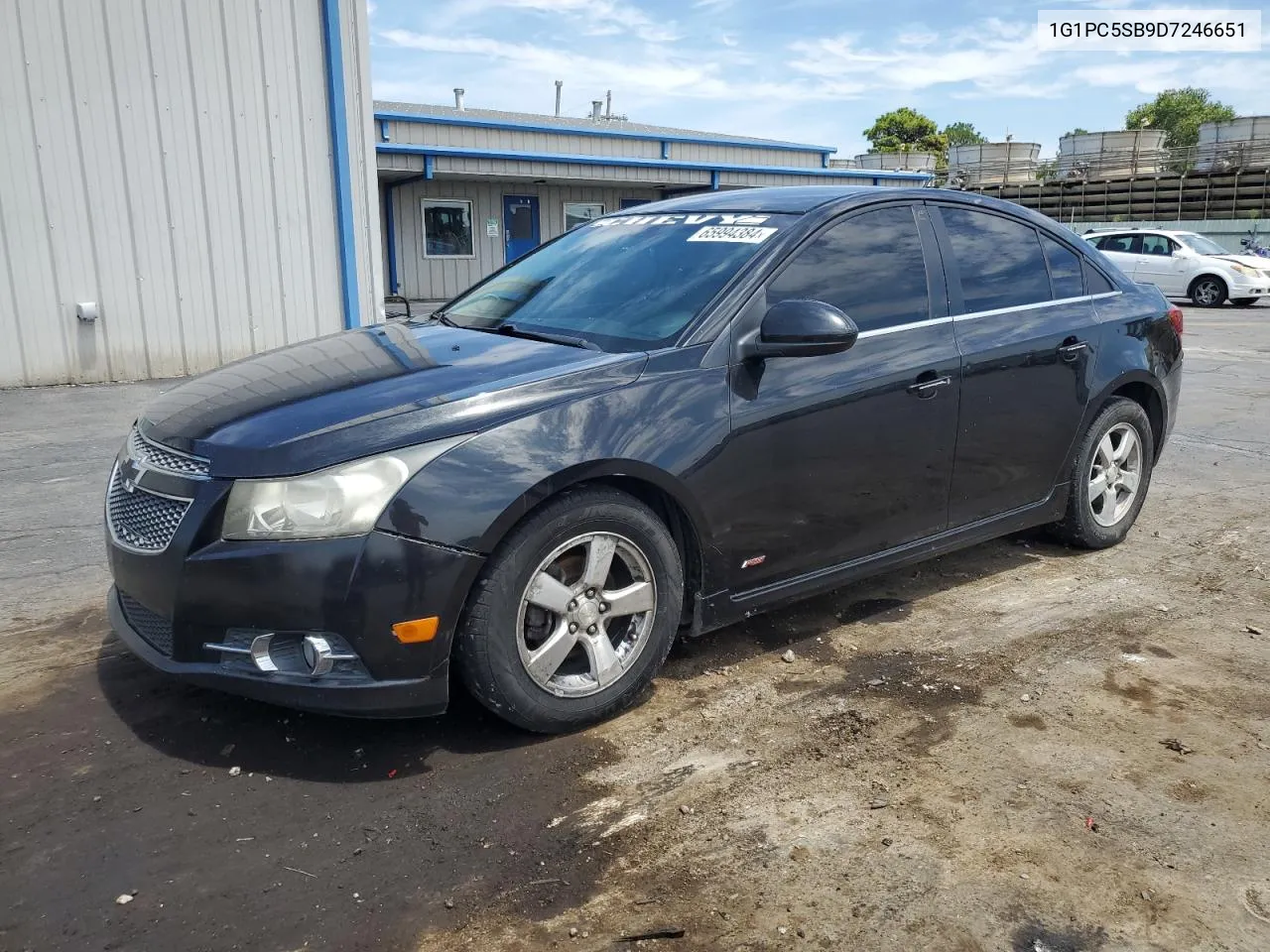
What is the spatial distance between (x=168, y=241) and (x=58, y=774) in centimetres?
919

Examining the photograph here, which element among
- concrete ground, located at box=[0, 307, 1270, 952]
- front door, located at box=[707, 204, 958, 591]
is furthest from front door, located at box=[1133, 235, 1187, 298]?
front door, located at box=[707, 204, 958, 591]

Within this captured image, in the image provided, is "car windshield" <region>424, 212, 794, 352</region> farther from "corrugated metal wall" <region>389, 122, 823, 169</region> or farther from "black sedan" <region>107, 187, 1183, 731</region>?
"corrugated metal wall" <region>389, 122, 823, 169</region>

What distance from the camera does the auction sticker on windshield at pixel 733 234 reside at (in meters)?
3.86

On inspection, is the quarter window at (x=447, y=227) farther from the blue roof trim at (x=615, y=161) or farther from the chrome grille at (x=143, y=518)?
the chrome grille at (x=143, y=518)

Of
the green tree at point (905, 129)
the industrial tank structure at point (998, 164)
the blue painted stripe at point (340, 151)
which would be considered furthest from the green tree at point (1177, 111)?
the blue painted stripe at point (340, 151)

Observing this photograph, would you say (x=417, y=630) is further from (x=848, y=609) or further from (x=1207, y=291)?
(x=1207, y=291)

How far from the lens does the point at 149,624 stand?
316 cm

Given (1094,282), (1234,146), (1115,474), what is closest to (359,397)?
(1094,282)

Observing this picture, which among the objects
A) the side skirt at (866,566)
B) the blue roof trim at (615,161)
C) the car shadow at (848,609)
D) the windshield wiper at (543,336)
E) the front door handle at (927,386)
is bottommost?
the car shadow at (848,609)

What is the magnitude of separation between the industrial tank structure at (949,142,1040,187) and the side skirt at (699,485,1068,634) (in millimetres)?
38743

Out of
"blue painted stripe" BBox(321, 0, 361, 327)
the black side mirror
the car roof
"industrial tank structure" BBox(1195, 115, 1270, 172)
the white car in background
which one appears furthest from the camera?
"industrial tank structure" BBox(1195, 115, 1270, 172)

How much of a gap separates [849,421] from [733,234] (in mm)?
844

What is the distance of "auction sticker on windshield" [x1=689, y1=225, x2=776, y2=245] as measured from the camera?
386 cm

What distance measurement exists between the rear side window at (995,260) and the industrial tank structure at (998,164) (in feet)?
126
